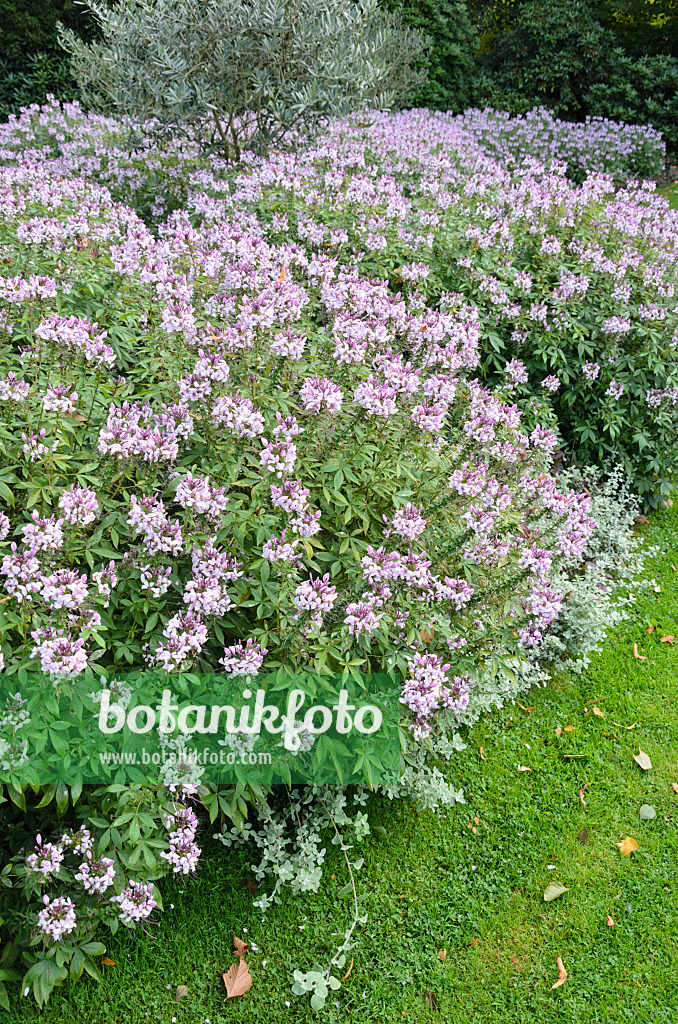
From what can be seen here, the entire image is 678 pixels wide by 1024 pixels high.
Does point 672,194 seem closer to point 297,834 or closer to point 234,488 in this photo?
point 234,488

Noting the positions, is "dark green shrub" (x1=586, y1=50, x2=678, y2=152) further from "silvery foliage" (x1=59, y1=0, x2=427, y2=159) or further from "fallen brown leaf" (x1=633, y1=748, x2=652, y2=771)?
"fallen brown leaf" (x1=633, y1=748, x2=652, y2=771)

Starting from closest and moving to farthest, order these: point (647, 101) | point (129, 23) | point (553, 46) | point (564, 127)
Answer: point (129, 23) < point (564, 127) < point (647, 101) < point (553, 46)

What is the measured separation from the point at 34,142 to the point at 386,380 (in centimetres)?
797

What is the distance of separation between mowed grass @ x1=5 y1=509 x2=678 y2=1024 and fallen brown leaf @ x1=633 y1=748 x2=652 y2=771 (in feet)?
0.10

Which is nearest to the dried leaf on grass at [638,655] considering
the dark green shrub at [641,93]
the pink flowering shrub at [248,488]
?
the pink flowering shrub at [248,488]

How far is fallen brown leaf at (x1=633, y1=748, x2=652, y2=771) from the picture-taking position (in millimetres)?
3821

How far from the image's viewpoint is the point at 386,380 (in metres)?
3.30

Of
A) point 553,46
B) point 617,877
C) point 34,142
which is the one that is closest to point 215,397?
point 617,877

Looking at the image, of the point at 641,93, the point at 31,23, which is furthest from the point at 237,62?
the point at 641,93

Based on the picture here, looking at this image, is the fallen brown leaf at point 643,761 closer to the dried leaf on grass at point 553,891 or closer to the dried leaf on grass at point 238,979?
the dried leaf on grass at point 553,891

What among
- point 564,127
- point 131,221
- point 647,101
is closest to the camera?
point 131,221

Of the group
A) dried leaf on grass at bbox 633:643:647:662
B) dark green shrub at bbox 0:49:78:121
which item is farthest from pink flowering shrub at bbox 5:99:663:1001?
dark green shrub at bbox 0:49:78:121

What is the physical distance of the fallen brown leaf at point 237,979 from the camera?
2828mm

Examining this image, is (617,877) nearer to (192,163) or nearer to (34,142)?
(192,163)
